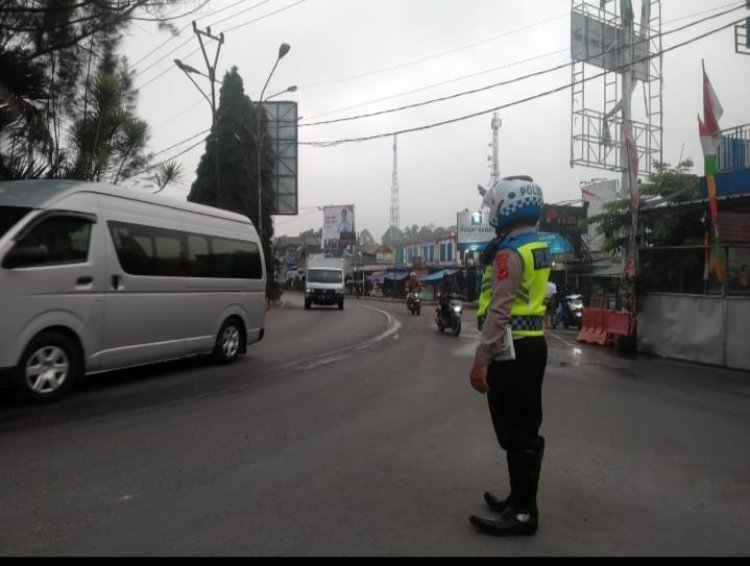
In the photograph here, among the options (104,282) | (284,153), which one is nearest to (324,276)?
(284,153)

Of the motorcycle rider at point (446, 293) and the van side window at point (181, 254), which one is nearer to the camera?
the van side window at point (181, 254)

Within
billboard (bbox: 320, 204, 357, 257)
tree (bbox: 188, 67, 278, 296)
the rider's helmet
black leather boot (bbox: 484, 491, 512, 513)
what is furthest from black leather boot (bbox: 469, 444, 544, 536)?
billboard (bbox: 320, 204, 357, 257)

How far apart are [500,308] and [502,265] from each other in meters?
0.25

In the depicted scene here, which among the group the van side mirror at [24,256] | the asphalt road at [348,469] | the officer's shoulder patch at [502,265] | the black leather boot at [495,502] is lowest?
the asphalt road at [348,469]

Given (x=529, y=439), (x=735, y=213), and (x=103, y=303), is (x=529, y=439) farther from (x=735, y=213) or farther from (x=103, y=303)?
(x=735, y=213)

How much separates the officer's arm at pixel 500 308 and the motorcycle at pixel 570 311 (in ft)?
58.3

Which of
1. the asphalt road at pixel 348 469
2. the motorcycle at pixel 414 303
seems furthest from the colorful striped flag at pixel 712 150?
the motorcycle at pixel 414 303

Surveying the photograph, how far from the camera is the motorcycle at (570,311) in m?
20.3

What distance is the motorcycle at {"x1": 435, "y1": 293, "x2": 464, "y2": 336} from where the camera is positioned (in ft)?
53.6

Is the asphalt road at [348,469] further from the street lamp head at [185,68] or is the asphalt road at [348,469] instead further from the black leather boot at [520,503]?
the street lamp head at [185,68]

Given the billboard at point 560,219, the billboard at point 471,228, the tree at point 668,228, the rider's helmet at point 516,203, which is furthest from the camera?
the billboard at point 471,228

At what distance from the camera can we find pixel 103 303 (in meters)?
7.13

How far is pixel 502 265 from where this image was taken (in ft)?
11.2

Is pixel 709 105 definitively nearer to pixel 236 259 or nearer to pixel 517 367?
pixel 236 259
